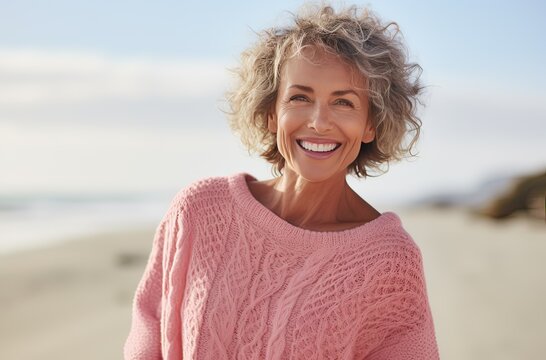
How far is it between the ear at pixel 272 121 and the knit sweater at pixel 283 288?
20 centimetres

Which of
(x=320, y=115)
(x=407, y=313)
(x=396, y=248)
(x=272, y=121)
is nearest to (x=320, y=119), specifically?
(x=320, y=115)

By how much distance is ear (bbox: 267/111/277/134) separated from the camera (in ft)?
7.89

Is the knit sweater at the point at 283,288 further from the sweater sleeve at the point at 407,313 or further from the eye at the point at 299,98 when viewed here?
the eye at the point at 299,98

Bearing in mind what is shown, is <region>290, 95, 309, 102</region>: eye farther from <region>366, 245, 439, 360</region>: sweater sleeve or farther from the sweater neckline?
<region>366, 245, 439, 360</region>: sweater sleeve

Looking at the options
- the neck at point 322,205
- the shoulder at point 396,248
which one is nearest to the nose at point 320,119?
the neck at point 322,205

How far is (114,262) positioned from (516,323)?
4689 mm

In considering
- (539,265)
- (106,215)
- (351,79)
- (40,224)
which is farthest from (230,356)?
(106,215)

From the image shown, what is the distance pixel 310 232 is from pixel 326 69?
48 cm

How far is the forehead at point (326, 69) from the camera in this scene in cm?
217

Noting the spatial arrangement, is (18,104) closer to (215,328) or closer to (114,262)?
(114,262)

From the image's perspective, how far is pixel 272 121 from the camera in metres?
2.42

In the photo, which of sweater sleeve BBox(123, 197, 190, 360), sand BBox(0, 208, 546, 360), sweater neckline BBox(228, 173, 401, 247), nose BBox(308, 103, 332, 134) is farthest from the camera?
sand BBox(0, 208, 546, 360)

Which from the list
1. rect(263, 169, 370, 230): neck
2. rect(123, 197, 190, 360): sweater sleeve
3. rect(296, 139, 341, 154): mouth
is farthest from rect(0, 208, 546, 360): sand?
rect(296, 139, 341, 154): mouth

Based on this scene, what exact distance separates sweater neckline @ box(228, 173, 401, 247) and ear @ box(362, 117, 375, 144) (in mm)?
221
